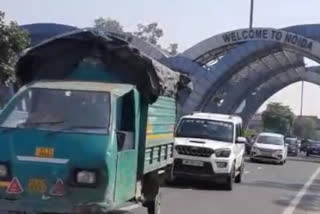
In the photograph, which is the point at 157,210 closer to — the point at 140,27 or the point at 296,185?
the point at 296,185

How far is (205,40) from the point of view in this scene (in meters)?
47.9

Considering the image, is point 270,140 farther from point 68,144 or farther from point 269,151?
point 68,144

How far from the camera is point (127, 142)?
377 inches

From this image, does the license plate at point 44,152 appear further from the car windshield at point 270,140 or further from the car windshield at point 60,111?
the car windshield at point 270,140

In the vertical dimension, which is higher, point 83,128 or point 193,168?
point 83,128

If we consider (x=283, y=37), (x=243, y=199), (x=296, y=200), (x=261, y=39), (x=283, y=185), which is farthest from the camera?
(x=261, y=39)

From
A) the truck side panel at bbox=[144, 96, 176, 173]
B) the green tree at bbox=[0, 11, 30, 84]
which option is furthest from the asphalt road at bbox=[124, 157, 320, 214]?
the green tree at bbox=[0, 11, 30, 84]

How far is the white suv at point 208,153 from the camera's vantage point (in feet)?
61.9

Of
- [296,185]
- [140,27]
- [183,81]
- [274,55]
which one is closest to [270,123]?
[140,27]

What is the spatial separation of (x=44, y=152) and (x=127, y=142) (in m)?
1.34

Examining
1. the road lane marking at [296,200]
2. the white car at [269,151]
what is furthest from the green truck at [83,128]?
the white car at [269,151]

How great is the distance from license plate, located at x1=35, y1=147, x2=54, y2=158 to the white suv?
9946mm

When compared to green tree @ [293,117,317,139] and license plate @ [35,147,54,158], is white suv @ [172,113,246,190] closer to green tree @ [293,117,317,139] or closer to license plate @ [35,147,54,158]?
license plate @ [35,147,54,158]

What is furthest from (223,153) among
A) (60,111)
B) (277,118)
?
(277,118)
